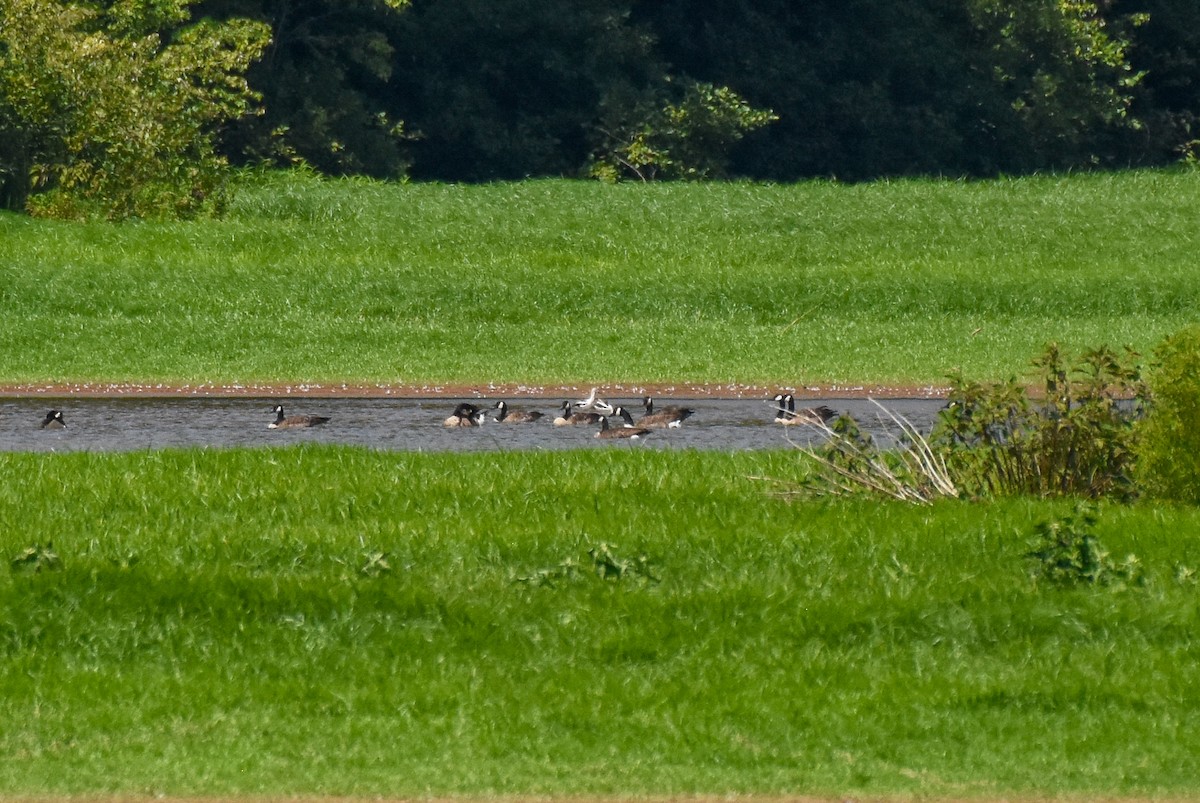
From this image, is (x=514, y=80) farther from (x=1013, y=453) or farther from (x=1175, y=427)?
(x=1175, y=427)

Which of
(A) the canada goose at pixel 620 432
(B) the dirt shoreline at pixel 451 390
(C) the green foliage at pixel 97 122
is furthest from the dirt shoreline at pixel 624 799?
(C) the green foliage at pixel 97 122

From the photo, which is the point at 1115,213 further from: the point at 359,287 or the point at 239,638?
the point at 239,638

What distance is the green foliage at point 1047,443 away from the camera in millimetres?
12117

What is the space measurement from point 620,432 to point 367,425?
3.42 meters

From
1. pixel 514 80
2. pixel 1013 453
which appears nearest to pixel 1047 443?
pixel 1013 453

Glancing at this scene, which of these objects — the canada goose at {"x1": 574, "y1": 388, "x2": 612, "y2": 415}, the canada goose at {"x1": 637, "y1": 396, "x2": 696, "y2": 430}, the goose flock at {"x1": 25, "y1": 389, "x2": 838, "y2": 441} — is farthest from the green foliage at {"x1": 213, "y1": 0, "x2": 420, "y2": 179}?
the canada goose at {"x1": 637, "y1": 396, "x2": 696, "y2": 430}

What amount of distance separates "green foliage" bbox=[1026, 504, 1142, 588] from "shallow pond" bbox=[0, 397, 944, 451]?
7.86 metres

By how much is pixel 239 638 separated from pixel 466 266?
25.8 metres

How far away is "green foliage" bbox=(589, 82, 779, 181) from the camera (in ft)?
198

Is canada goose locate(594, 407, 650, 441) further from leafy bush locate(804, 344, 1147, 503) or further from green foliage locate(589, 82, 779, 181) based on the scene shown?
green foliage locate(589, 82, 779, 181)

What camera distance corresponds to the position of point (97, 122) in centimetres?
4000

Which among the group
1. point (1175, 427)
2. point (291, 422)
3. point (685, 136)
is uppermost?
point (1175, 427)

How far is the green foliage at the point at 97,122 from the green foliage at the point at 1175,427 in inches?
1221

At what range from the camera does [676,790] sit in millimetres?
7301
